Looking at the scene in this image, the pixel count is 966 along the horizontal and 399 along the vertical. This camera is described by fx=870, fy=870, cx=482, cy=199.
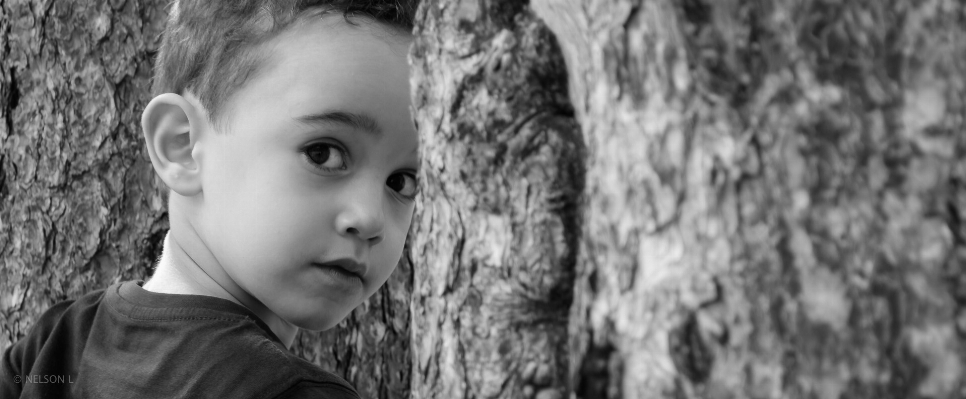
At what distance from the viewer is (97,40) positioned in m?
2.11

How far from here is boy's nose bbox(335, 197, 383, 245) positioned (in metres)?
1.46

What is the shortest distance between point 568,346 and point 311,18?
88cm

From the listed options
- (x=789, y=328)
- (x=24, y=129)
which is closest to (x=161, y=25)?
(x=24, y=129)

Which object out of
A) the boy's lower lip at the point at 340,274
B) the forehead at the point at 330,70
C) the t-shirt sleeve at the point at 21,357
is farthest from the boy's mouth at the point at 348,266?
the t-shirt sleeve at the point at 21,357

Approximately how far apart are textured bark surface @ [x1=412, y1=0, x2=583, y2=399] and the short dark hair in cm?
63

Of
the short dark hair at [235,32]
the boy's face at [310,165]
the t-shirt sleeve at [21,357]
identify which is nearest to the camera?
the boy's face at [310,165]

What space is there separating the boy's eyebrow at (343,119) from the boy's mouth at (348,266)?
23 centimetres

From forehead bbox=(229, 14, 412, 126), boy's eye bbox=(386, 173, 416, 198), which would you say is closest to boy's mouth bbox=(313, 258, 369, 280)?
boy's eye bbox=(386, 173, 416, 198)

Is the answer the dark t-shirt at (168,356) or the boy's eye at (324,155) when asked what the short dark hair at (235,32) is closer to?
the boy's eye at (324,155)

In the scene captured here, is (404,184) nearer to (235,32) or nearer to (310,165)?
(310,165)

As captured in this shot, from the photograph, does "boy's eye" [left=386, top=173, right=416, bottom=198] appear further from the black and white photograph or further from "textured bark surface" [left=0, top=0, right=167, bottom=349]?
"textured bark surface" [left=0, top=0, right=167, bottom=349]

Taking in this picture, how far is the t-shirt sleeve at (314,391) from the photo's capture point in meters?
1.31

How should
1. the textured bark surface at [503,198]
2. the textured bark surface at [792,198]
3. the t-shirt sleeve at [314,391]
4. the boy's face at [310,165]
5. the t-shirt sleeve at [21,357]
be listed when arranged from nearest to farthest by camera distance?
the textured bark surface at [792,198] < the textured bark surface at [503,198] < the t-shirt sleeve at [314,391] < the boy's face at [310,165] < the t-shirt sleeve at [21,357]

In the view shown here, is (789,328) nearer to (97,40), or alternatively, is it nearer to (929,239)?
(929,239)
